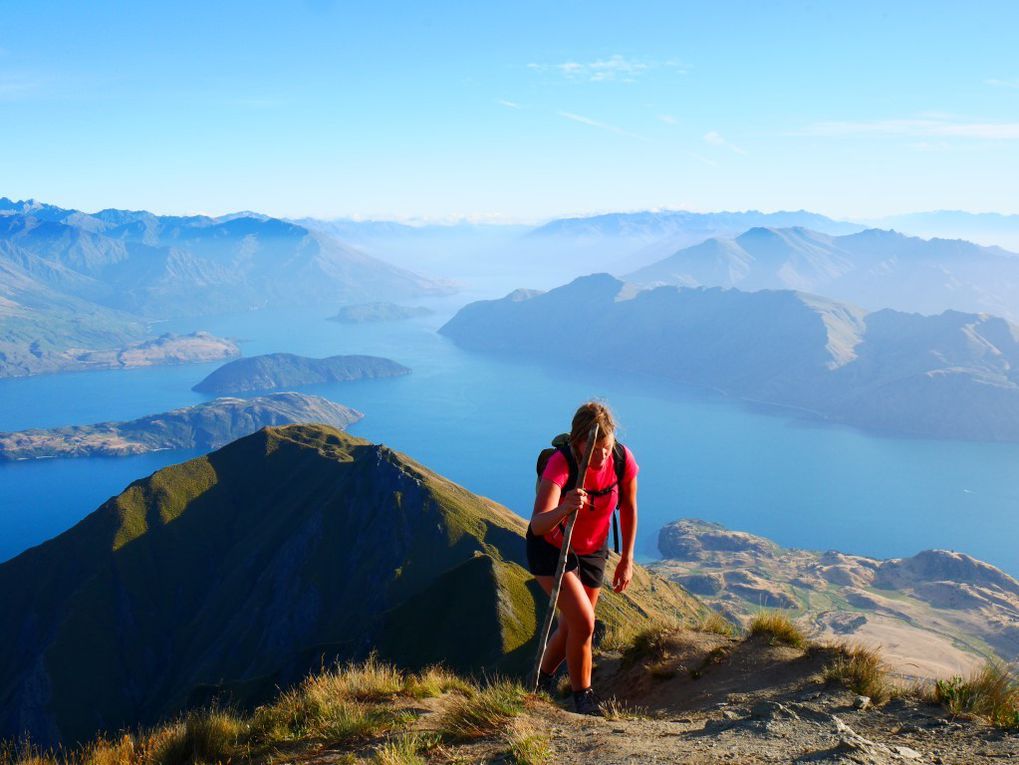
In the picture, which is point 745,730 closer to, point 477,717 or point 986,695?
point 986,695

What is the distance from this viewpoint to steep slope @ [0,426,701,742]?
79062mm

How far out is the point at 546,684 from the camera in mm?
11812

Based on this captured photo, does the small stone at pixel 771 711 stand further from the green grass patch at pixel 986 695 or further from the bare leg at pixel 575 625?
the bare leg at pixel 575 625

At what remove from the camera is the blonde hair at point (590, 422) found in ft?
27.8

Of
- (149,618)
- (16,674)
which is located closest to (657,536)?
(149,618)

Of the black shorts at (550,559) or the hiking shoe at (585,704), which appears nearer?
the black shorts at (550,559)

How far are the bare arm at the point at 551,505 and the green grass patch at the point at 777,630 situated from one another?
21.3 feet

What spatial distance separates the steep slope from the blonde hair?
174 ft

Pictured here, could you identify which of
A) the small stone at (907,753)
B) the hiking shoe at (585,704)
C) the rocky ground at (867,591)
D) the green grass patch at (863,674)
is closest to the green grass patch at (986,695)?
the green grass patch at (863,674)

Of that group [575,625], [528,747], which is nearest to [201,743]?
[528,747]

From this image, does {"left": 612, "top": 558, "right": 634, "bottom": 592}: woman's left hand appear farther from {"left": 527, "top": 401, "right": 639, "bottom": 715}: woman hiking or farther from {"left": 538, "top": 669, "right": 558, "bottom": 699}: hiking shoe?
{"left": 538, "top": 669, "right": 558, "bottom": 699}: hiking shoe

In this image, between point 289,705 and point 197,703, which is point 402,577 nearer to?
point 197,703

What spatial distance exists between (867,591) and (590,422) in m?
163

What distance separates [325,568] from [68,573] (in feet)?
116
